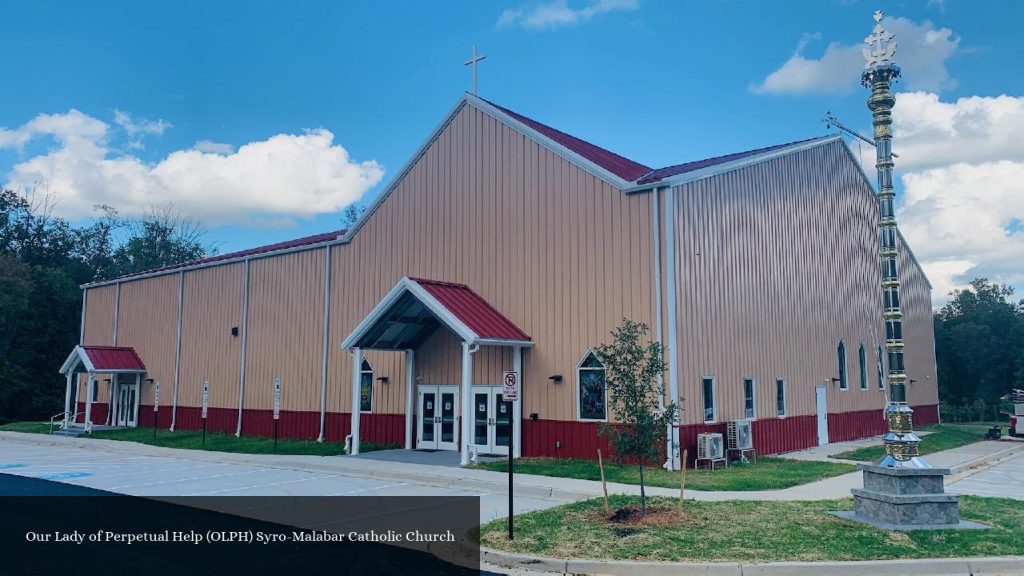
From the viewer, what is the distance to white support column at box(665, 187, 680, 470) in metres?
18.7

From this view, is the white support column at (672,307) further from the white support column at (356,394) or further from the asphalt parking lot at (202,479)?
the white support column at (356,394)

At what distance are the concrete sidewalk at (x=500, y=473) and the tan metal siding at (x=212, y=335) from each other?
13.6 ft

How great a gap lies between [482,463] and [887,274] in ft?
36.8

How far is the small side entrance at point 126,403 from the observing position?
3538cm

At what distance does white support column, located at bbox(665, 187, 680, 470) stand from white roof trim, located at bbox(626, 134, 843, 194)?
1.15 feet

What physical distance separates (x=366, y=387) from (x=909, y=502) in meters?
18.4

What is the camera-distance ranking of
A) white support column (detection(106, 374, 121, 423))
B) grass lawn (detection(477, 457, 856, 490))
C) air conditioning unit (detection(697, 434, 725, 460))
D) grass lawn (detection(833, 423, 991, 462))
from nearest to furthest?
1. grass lawn (detection(477, 457, 856, 490))
2. air conditioning unit (detection(697, 434, 725, 460))
3. grass lawn (detection(833, 423, 991, 462))
4. white support column (detection(106, 374, 121, 423))

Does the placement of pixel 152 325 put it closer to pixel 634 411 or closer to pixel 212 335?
pixel 212 335

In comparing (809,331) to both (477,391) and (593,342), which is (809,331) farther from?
(477,391)

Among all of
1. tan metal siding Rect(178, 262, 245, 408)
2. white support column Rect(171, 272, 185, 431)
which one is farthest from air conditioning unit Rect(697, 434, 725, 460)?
white support column Rect(171, 272, 185, 431)

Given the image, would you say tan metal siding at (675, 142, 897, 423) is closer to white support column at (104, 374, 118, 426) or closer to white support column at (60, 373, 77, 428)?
white support column at (60, 373, 77, 428)

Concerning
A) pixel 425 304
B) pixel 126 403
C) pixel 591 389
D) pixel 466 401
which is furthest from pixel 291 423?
pixel 591 389

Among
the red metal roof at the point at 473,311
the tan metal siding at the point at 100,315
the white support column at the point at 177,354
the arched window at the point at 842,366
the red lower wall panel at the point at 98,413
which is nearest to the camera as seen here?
the red metal roof at the point at 473,311

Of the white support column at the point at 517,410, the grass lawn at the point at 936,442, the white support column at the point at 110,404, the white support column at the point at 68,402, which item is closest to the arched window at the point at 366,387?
the white support column at the point at 517,410
